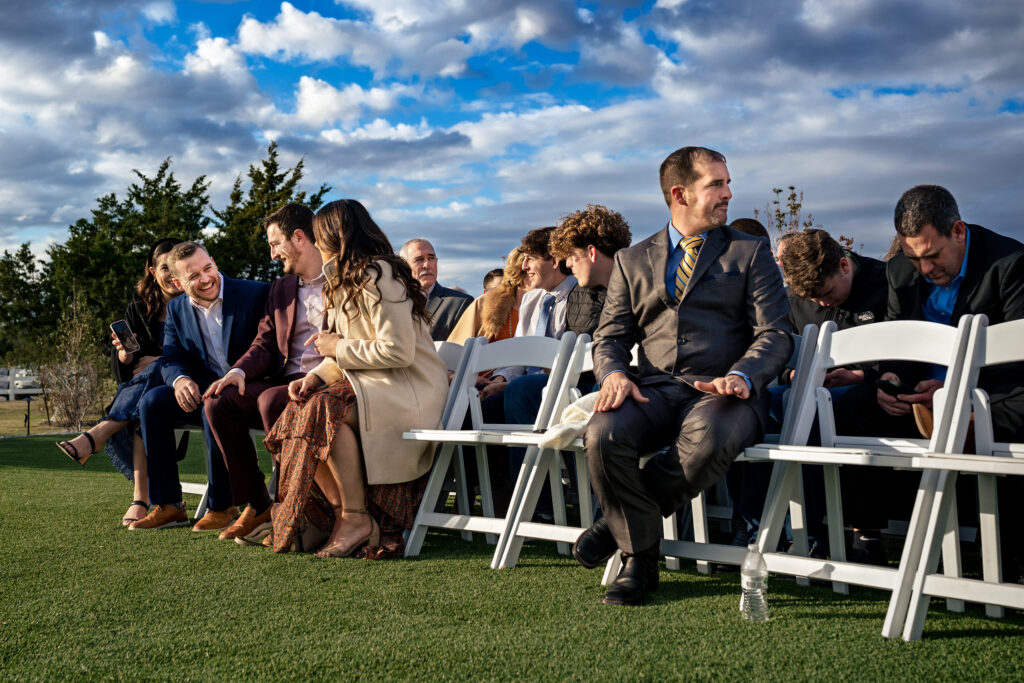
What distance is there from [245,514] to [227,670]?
2525 mm

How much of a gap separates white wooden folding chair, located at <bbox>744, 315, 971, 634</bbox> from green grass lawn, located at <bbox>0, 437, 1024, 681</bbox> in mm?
168

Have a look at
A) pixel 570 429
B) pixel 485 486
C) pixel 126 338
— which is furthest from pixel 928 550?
pixel 126 338

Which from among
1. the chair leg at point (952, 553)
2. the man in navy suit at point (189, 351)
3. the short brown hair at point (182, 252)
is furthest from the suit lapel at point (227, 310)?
the chair leg at point (952, 553)

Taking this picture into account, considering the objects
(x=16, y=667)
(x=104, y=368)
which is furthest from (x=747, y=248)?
(x=104, y=368)

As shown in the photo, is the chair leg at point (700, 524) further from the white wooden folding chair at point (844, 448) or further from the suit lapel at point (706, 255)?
the suit lapel at point (706, 255)

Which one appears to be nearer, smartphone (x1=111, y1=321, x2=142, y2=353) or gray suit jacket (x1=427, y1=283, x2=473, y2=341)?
smartphone (x1=111, y1=321, x2=142, y2=353)

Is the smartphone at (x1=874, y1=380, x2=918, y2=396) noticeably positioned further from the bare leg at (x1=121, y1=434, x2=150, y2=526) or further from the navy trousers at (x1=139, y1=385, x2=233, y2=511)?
the bare leg at (x1=121, y1=434, x2=150, y2=526)

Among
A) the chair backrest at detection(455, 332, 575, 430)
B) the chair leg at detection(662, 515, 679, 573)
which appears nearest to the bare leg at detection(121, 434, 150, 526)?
the chair backrest at detection(455, 332, 575, 430)

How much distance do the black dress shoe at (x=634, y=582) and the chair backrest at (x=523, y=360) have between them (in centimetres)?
106

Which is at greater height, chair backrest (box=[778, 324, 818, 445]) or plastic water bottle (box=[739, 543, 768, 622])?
chair backrest (box=[778, 324, 818, 445])

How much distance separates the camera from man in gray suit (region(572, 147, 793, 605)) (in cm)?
353

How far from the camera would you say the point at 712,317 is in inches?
153

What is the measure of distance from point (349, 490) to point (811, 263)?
101 inches

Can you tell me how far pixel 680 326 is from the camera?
3893 millimetres
